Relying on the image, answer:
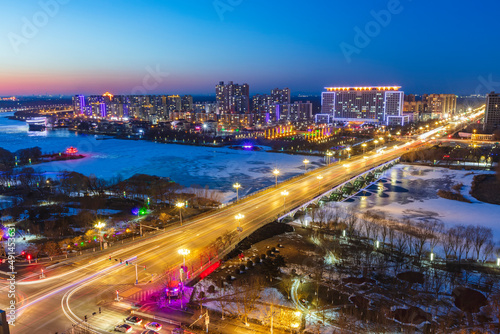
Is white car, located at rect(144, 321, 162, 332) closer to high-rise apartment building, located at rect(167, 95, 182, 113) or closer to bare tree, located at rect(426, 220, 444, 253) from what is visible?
bare tree, located at rect(426, 220, 444, 253)

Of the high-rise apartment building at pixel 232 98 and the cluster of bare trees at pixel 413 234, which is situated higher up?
the high-rise apartment building at pixel 232 98

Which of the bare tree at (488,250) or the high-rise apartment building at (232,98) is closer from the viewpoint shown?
the bare tree at (488,250)

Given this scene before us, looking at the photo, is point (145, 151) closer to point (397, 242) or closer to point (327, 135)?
point (327, 135)

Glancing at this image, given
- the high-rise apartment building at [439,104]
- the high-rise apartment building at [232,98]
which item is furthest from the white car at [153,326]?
the high-rise apartment building at [439,104]

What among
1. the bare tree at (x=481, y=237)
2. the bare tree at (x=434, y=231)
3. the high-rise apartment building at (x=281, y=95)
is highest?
the high-rise apartment building at (x=281, y=95)

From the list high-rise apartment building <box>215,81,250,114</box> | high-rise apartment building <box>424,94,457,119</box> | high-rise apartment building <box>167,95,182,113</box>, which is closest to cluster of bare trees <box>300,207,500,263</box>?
high-rise apartment building <box>215,81,250,114</box>

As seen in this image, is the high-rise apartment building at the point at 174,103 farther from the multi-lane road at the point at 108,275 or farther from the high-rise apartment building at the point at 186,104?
the multi-lane road at the point at 108,275

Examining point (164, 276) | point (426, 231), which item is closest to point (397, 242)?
point (426, 231)

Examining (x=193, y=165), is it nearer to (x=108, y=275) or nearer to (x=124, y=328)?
(x=108, y=275)
